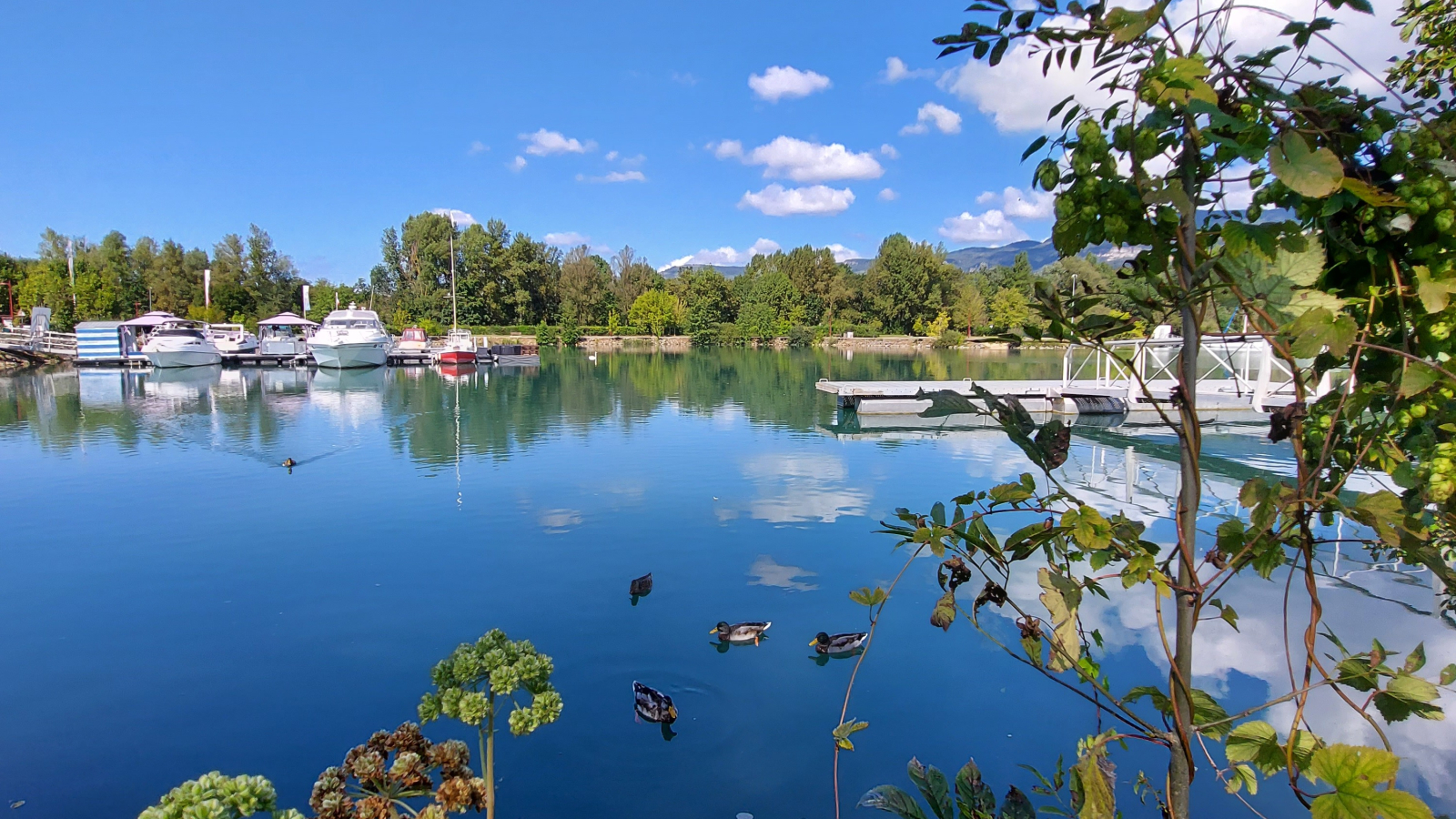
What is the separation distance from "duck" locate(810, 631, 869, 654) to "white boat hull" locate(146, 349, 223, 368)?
38.8 meters

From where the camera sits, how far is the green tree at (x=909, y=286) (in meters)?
75.4

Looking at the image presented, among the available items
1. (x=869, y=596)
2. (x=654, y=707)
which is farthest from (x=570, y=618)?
(x=869, y=596)

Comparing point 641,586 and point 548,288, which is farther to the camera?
point 548,288

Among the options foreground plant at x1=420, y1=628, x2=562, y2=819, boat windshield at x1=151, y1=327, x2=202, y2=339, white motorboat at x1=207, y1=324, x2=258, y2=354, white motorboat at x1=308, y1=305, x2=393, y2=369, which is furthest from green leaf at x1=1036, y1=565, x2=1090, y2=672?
white motorboat at x1=207, y1=324, x2=258, y2=354

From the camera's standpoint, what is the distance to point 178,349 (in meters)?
35.6

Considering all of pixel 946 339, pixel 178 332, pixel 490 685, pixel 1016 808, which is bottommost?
pixel 1016 808

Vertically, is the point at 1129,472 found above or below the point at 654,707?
above

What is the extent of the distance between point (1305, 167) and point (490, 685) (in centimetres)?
195

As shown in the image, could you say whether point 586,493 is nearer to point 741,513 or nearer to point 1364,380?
point 741,513

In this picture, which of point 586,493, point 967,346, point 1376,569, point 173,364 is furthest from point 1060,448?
point 967,346

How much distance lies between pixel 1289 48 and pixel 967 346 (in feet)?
234

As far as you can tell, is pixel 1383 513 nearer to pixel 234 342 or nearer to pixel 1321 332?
pixel 1321 332

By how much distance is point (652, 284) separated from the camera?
81.2 metres

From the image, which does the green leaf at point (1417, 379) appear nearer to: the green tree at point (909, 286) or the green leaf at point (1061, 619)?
the green leaf at point (1061, 619)
